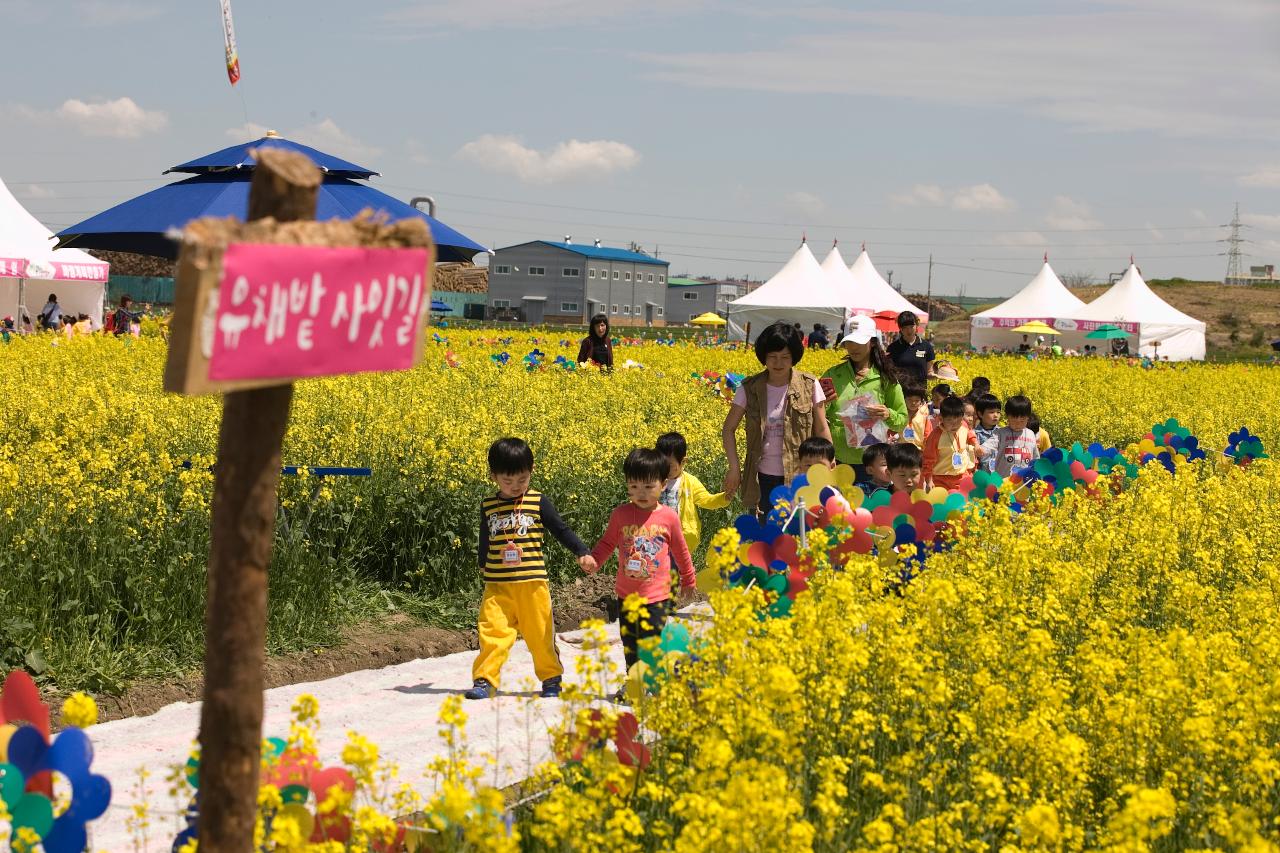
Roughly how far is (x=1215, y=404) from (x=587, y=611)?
1172 cm

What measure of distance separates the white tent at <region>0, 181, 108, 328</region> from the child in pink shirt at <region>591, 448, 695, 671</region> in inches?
741

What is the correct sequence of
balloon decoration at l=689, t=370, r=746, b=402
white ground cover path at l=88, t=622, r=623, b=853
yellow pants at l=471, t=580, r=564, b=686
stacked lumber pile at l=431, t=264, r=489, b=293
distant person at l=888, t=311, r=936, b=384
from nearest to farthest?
white ground cover path at l=88, t=622, r=623, b=853
yellow pants at l=471, t=580, r=564, b=686
distant person at l=888, t=311, r=936, b=384
balloon decoration at l=689, t=370, r=746, b=402
stacked lumber pile at l=431, t=264, r=489, b=293

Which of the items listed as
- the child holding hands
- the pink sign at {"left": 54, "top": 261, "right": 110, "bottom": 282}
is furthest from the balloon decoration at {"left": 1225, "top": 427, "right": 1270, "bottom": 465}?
the pink sign at {"left": 54, "top": 261, "right": 110, "bottom": 282}

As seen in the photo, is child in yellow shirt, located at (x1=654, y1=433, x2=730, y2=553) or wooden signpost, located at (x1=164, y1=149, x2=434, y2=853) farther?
child in yellow shirt, located at (x1=654, y1=433, x2=730, y2=553)

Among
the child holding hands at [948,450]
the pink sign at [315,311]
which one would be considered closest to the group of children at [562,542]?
the child holding hands at [948,450]

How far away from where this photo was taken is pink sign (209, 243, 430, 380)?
203 centimetres

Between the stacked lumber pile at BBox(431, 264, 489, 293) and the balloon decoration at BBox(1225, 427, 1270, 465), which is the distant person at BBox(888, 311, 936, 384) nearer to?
the balloon decoration at BBox(1225, 427, 1270, 465)

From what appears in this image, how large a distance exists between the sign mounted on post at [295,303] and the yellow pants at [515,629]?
11.9 feet

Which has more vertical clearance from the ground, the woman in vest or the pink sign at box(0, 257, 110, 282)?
the pink sign at box(0, 257, 110, 282)

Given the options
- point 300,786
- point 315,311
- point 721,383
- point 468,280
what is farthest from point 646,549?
point 468,280

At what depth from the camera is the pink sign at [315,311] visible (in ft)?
6.66

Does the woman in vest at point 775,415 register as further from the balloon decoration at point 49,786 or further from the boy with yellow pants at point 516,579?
the balloon decoration at point 49,786

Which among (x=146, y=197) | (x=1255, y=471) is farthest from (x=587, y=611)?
(x=1255, y=471)

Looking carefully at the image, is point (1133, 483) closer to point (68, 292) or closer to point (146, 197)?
point (146, 197)
